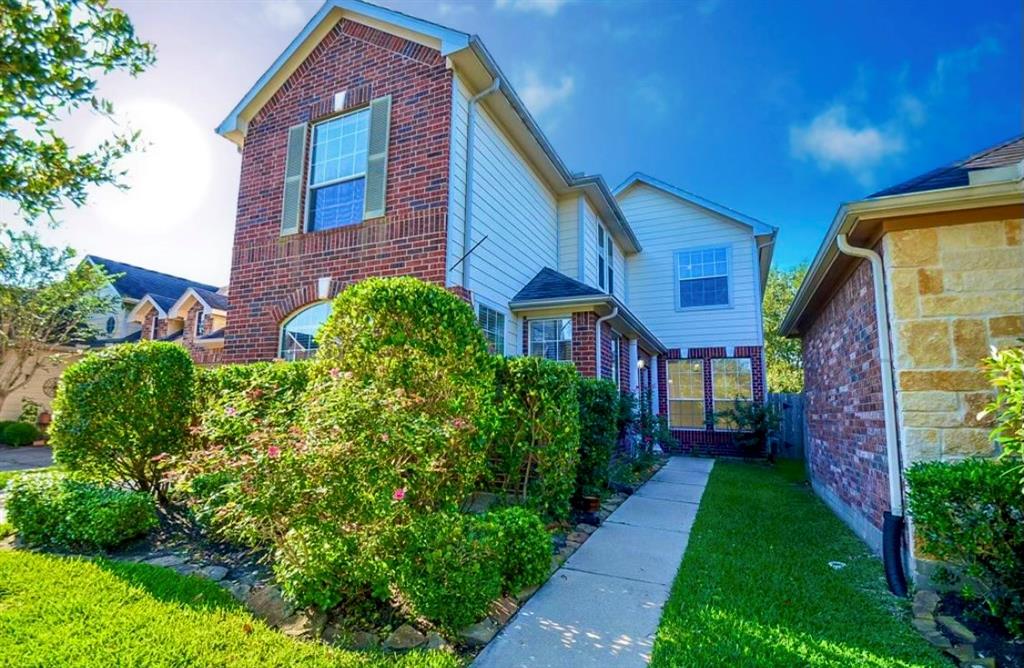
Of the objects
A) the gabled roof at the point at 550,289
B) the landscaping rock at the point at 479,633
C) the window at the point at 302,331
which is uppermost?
the gabled roof at the point at 550,289

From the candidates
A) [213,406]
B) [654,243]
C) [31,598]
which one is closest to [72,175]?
[213,406]

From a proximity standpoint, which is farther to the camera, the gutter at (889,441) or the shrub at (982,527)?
the gutter at (889,441)

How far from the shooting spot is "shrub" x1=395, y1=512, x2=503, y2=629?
290 cm

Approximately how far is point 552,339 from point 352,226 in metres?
3.86

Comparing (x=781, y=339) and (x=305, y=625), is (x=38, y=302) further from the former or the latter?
(x=781, y=339)

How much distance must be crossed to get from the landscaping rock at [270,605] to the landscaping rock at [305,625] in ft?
0.18

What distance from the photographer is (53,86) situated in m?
4.05

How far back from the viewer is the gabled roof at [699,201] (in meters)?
12.9

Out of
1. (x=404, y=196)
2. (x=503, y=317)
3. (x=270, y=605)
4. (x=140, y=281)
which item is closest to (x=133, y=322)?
(x=140, y=281)

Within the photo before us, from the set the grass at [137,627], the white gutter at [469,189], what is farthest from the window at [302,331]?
the grass at [137,627]

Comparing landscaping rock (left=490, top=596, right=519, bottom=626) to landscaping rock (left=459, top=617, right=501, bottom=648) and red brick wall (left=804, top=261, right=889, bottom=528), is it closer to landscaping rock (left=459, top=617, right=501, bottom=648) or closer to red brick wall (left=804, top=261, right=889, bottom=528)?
landscaping rock (left=459, top=617, right=501, bottom=648)

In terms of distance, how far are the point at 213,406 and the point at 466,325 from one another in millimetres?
2280

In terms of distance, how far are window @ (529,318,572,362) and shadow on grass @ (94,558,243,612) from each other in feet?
18.7

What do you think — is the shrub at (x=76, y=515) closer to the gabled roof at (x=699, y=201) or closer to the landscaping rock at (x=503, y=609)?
the landscaping rock at (x=503, y=609)
